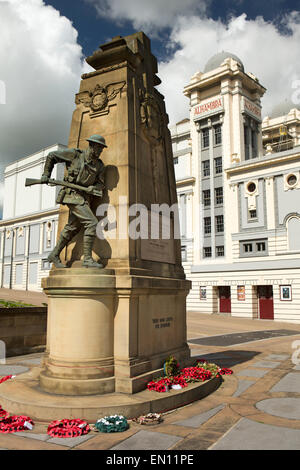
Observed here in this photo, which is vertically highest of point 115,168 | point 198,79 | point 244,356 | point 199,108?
point 198,79

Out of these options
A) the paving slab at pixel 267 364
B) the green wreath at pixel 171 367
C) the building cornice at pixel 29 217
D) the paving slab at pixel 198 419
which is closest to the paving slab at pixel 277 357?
the paving slab at pixel 267 364

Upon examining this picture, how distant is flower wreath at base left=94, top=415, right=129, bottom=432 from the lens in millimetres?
6078

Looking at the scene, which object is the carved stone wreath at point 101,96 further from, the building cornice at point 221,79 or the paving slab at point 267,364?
the building cornice at point 221,79

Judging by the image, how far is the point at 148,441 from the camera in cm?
574

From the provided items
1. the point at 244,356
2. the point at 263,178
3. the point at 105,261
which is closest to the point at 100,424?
the point at 105,261

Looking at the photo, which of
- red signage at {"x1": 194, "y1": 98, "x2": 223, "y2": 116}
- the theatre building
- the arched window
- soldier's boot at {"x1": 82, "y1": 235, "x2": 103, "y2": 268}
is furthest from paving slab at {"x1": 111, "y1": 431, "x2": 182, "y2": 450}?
red signage at {"x1": 194, "y1": 98, "x2": 223, "y2": 116}

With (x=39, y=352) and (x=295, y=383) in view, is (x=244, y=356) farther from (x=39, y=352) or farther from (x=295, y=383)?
(x=39, y=352)

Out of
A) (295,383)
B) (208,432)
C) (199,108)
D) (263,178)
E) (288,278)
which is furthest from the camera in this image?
(199,108)

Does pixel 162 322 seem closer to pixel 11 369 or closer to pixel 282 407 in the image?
pixel 282 407

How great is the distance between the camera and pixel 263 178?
3838 cm

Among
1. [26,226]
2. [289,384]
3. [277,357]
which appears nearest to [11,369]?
[289,384]

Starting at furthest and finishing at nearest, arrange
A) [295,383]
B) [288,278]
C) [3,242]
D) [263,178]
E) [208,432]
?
[3,242]
[263,178]
[288,278]
[295,383]
[208,432]

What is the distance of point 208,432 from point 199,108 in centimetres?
4320

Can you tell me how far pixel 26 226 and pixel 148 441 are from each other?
63352 mm
